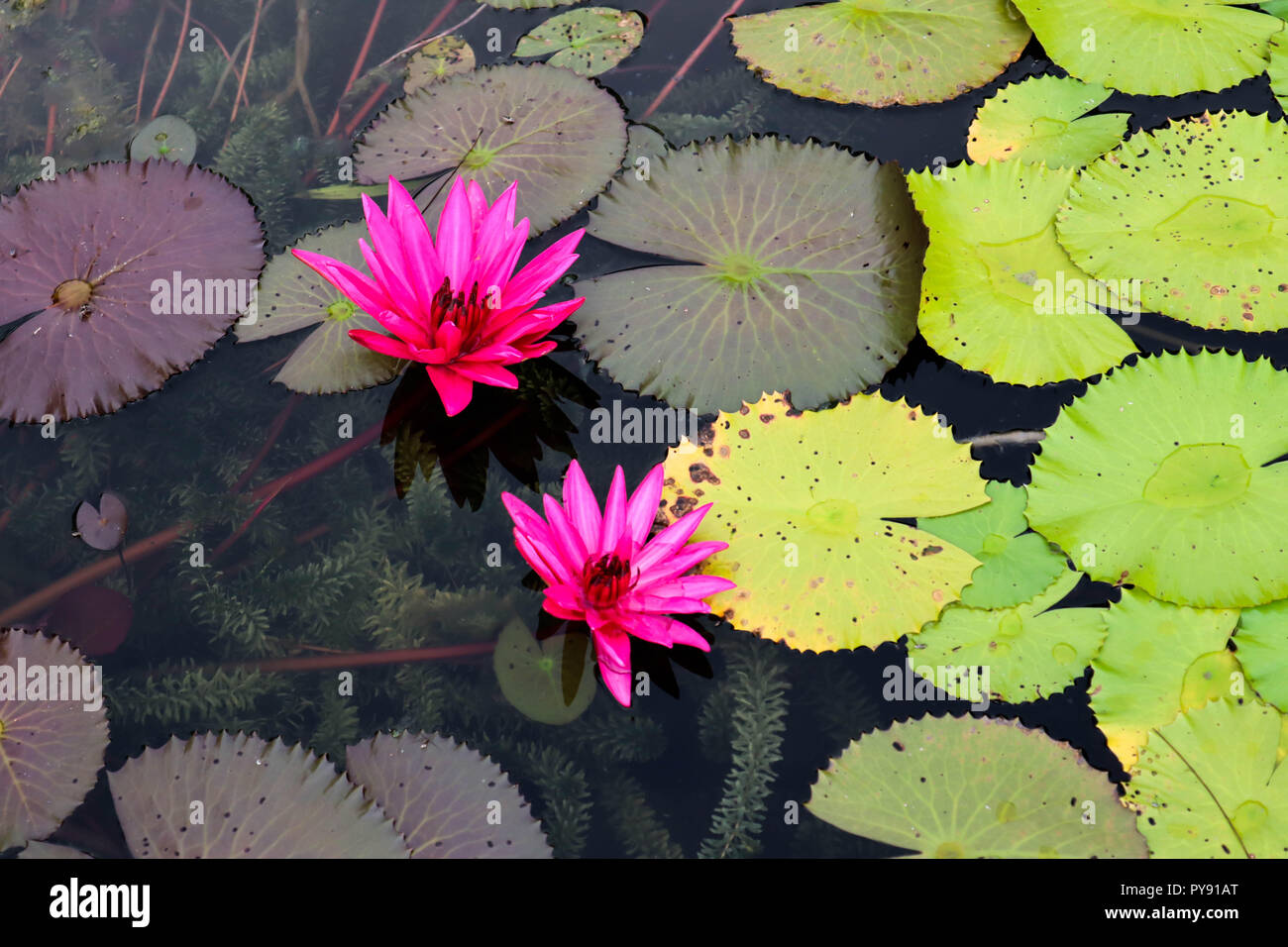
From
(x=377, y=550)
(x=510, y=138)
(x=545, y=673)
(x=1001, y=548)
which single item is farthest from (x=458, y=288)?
(x=1001, y=548)

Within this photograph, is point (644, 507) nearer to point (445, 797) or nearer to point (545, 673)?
point (545, 673)

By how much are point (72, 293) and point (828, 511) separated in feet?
8.00

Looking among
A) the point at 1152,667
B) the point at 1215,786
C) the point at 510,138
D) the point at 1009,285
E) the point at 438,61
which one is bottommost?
the point at 1215,786

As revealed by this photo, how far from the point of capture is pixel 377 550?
8.93ft

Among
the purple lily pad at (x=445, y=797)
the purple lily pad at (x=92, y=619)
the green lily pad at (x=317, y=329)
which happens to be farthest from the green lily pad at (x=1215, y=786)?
the purple lily pad at (x=92, y=619)

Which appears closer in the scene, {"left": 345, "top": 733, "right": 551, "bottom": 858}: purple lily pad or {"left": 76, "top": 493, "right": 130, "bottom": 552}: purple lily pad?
{"left": 345, "top": 733, "right": 551, "bottom": 858}: purple lily pad

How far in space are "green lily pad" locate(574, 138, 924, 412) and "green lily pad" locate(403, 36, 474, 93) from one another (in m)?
0.99

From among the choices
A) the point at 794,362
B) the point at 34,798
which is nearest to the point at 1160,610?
the point at 794,362

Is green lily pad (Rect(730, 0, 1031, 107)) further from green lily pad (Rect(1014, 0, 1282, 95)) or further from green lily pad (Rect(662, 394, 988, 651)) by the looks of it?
green lily pad (Rect(662, 394, 988, 651))

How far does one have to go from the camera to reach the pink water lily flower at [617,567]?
238 centimetres

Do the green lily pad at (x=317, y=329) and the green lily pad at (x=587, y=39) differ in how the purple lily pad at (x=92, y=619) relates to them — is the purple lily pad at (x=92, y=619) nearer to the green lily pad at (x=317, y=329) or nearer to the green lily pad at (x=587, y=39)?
the green lily pad at (x=317, y=329)

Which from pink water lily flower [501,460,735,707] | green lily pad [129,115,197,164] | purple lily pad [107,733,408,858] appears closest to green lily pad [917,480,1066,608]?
pink water lily flower [501,460,735,707]

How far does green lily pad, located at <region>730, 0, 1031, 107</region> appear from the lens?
11.9 feet

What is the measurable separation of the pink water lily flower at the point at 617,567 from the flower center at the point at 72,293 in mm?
1620
